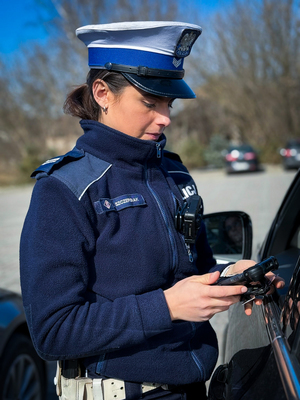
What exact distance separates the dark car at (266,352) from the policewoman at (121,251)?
0.36ft

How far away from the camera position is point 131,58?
1.49 m

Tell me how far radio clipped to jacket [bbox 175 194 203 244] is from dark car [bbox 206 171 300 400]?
0.33 metres

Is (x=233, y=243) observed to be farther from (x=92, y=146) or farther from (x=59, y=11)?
(x=59, y=11)

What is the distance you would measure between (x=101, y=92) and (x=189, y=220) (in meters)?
0.49

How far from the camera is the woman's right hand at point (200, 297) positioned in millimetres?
1271

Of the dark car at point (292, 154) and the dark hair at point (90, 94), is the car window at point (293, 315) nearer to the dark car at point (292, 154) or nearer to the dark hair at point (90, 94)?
the dark hair at point (90, 94)

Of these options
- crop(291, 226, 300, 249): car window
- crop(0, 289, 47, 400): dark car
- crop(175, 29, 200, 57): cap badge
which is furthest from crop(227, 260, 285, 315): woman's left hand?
crop(0, 289, 47, 400): dark car

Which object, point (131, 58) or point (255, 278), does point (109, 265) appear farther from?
point (131, 58)

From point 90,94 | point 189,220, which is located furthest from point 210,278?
point 90,94

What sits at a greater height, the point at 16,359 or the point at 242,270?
the point at 242,270

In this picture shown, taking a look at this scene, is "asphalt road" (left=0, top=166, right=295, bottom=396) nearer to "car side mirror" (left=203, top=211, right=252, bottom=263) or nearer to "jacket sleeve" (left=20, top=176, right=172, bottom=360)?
"car side mirror" (left=203, top=211, right=252, bottom=263)

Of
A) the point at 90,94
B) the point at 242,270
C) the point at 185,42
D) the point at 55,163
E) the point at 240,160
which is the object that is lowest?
the point at 242,270

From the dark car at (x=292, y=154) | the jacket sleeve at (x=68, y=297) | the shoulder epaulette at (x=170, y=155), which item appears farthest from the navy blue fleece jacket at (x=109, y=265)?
the dark car at (x=292, y=154)

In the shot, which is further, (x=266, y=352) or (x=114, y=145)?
(x=114, y=145)
